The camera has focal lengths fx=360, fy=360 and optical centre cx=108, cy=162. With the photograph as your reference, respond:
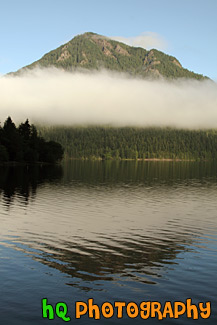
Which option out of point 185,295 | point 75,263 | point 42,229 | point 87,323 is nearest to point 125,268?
point 75,263

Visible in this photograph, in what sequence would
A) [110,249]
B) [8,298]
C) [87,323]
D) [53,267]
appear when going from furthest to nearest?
[110,249], [53,267], [8,298], [87,323]

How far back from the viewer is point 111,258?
28.6m

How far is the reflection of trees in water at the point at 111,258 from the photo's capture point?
24.2m

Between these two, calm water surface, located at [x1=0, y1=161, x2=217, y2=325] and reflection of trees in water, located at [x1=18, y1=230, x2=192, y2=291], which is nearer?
calm water surface, located at [x1=0, y1=161, x2=217, y2=325]

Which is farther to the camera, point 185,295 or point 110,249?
point 110,249

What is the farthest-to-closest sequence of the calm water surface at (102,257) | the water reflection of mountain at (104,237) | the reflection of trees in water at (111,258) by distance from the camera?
the water reflection of mountain at (104,237)
the reflection of trees in water at (111,258)
the calm water surface at (102,257)

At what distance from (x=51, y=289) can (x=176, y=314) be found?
7.44 metres

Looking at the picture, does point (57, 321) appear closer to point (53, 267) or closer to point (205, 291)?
point (53, 267)

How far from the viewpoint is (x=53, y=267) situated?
25.7 metres

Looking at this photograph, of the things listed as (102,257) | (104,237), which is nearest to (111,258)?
(102,257)

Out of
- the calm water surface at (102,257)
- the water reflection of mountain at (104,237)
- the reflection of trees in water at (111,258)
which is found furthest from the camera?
the water reflection of mountain at (104,237)

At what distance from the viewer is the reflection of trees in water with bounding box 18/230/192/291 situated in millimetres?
24234

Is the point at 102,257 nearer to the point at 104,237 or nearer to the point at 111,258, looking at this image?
the point at 111,258

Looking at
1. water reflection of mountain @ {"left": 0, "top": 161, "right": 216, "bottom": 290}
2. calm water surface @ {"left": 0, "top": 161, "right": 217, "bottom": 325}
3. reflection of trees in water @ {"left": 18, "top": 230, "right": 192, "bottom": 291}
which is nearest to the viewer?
calm water surface @ {"left": 0, "top": 161, "right": 217, "bottom": 325}
